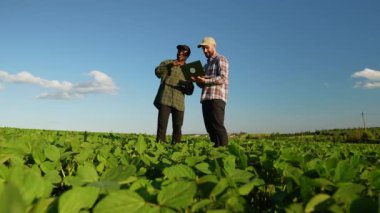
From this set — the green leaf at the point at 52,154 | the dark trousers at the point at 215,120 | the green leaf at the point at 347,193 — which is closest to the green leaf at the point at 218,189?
the green leaf at the point at 347,193

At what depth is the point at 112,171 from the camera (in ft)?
3.53

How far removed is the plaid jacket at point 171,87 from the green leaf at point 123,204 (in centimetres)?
657

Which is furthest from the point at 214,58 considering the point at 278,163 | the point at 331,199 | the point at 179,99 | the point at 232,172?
the point at 331,199

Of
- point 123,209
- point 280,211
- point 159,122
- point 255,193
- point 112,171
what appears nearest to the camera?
point 123,209

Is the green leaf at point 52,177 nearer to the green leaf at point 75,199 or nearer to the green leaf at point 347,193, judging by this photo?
the green leaf at point 75,199

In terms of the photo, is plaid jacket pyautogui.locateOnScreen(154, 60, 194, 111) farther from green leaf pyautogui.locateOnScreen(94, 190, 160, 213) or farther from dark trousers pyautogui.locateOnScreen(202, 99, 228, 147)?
green leaf pyautogui.locateOnScreen(94, 190, 160, 213)

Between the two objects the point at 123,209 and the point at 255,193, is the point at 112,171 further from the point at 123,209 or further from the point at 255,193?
the point at 255,193

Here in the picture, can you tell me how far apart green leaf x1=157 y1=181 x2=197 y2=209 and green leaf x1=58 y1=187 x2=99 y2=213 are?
153 millimetres

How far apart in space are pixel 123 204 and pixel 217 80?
217 inches

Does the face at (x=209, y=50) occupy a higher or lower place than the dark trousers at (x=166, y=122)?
higher

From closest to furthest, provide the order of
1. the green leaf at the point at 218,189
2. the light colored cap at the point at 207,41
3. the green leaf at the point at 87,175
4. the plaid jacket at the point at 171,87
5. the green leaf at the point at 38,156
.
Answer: the green leaf at the point at 218,189 < the green leaf at the point at 87,175 < the green leaf at the point at 38,156 < the light colored cap at the point at 207,41 < the plaid jacket at the point at 171,87

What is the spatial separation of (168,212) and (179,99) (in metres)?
6.73

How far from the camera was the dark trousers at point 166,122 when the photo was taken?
7.24 m

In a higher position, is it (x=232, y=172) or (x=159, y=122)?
(x=159, y=122)
